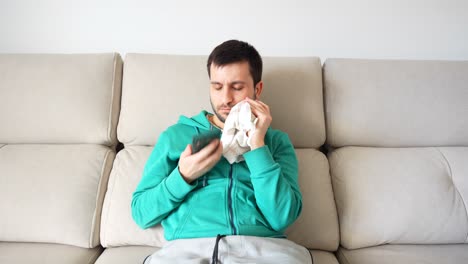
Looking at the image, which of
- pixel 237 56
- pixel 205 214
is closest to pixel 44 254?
pixel 205 214

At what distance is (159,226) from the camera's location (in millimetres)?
1115

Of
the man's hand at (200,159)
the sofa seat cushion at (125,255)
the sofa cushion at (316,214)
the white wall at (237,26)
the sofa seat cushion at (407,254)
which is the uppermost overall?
the white wall at (237,26)

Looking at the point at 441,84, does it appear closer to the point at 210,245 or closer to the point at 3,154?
the point at 210,245

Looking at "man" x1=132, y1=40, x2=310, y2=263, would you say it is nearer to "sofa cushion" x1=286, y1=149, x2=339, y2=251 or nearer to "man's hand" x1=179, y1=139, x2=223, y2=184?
"man's hand" x1=179, y1=139, x2=223, y2=184

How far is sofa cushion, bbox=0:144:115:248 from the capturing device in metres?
1.12

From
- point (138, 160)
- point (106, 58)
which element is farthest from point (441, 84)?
point (106, 58)

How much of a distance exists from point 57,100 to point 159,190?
0.62 m

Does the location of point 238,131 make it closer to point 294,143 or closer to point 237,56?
point 237,56

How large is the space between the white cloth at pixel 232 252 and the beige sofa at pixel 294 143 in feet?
0.66

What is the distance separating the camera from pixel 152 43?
157cm

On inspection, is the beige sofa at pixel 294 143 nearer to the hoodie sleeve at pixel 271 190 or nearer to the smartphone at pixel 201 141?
the hoodie sleeve at pixel 271 190

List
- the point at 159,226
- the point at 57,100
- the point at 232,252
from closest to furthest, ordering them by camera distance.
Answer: the point at 232,252 → the point at 159,226 → the point at 57,100

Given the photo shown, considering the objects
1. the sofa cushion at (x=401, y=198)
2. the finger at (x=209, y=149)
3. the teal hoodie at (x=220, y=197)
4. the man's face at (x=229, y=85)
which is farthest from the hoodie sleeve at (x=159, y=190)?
the sofa cushion at (x=401, y=198)

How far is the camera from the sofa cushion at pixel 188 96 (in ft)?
4.21
